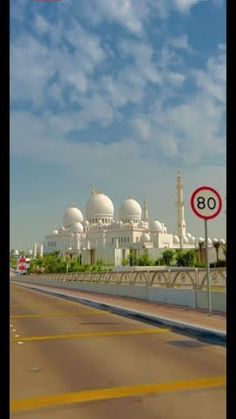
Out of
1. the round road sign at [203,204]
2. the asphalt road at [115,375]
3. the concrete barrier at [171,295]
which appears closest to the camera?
the asphalt road at [115,375]

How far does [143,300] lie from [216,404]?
46.2 ft

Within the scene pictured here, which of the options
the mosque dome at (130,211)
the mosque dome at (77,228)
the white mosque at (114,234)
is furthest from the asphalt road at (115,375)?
the mosque dome at (77,228)

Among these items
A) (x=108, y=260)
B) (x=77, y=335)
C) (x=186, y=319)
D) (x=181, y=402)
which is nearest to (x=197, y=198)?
(x=186, y=319)

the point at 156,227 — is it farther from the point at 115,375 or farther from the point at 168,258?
the point at 115,375

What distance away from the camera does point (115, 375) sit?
615 cm

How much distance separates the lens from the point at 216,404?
4.70 meters

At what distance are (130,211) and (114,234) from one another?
22.1 feet

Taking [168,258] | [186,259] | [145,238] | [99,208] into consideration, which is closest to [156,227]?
[145,238]

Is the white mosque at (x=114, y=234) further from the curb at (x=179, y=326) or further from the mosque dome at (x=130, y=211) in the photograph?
the curb at (x=179, y=326)

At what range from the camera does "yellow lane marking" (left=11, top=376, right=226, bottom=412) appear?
16.0ft

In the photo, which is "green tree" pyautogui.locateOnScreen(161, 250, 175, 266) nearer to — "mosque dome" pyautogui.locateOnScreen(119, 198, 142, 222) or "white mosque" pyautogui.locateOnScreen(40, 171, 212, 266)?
"white mosque" pyautogui.locateOnScreen(40, 171, 212, 266)

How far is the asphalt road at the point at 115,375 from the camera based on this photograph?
4.62m

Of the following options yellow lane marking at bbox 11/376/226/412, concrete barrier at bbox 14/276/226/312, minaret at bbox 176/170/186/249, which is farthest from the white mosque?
yellow lane marking at bbox 11/376/226/412
